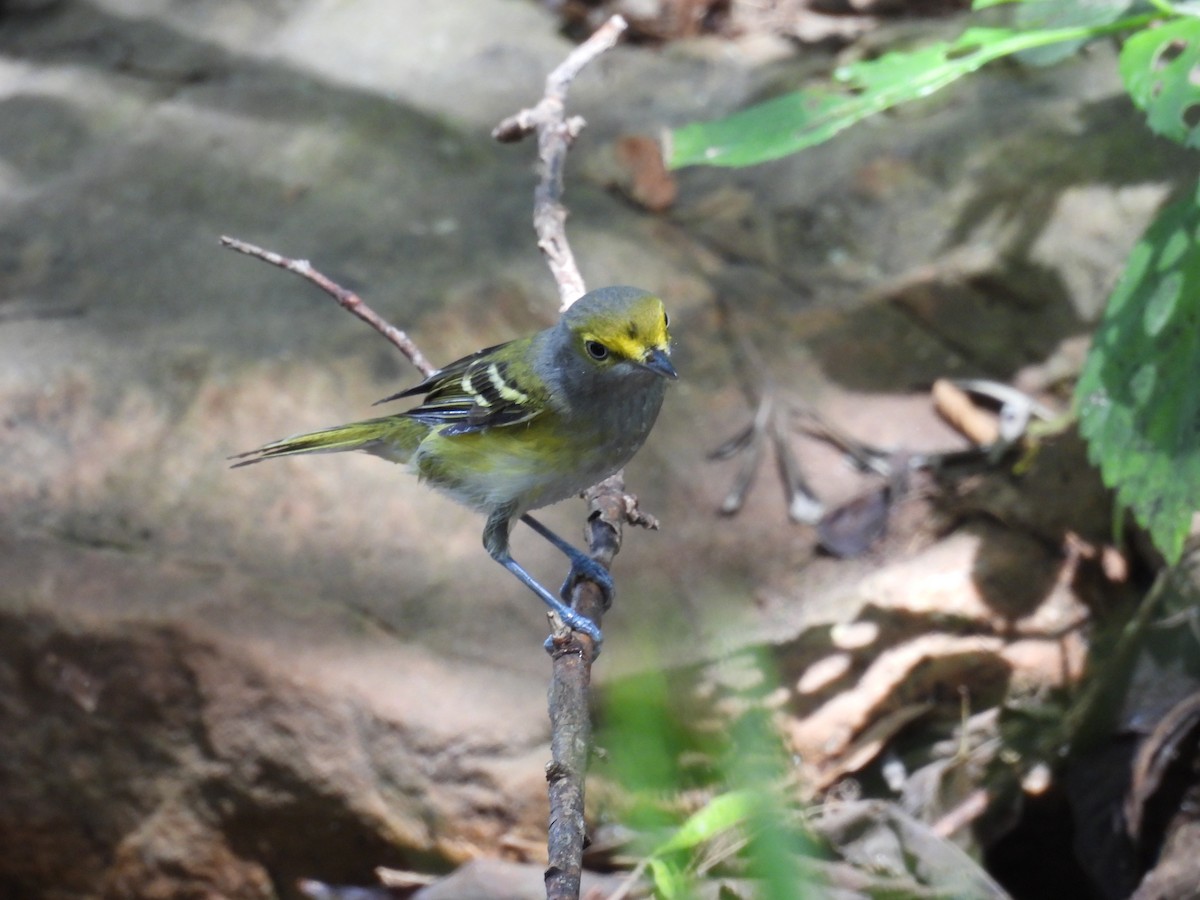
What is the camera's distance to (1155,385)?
136 inches

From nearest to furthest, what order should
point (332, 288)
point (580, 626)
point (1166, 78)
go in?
point (580, 626) → point (332, 288) → point (1166, 78)

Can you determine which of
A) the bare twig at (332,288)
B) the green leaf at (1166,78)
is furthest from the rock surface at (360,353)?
the green leaf at (1166,78)

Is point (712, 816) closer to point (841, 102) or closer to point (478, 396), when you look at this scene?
point (478, 396)

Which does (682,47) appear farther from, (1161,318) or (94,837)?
(94,837)

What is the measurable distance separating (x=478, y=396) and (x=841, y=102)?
5.89 ft

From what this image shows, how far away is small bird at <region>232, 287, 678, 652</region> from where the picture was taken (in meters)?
2.87

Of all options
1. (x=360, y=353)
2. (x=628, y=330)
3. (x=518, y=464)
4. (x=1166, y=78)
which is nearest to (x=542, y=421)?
(x=518, y=464)

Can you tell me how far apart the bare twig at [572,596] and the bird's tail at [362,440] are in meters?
0.63

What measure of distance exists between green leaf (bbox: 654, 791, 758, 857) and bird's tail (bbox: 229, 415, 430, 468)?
7.60 feet

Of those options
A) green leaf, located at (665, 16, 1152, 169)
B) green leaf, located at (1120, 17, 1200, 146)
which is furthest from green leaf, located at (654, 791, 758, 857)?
green leaf, located at (665, 16, 1152, 169)

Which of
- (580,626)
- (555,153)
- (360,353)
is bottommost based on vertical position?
(360,353)

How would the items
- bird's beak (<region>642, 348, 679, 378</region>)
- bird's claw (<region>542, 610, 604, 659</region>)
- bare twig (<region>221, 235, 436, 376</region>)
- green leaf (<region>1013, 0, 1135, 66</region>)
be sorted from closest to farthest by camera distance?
bird's claw (<region>542, 610, 604, 659</region>) → bird's beak (<region>642, 348, 679, 378</region>) → bare twig (<region>221, 235, 436, 376</region>) → green leaf (<region>1013, 0, 1135, 66</region>)

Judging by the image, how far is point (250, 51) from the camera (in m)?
6.60

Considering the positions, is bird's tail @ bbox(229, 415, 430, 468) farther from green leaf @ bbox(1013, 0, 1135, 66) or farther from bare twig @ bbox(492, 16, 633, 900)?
green leaf @ bbox(1013, 0, 1135, 66)
